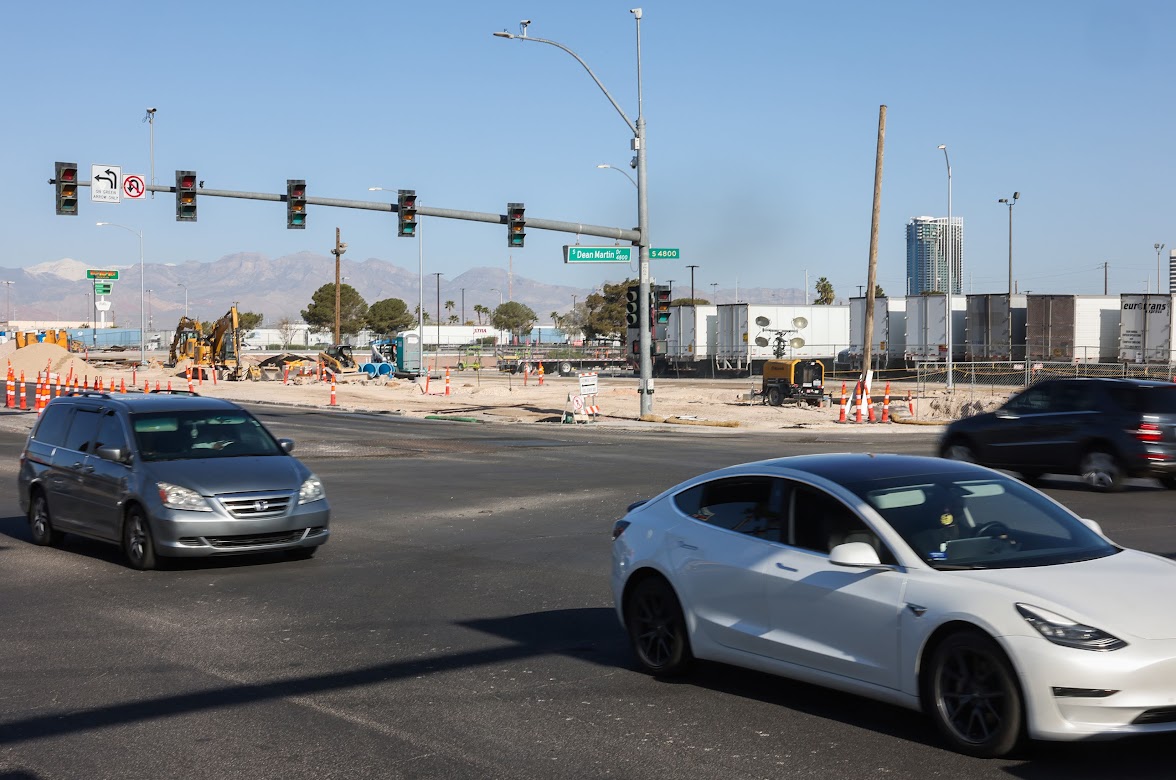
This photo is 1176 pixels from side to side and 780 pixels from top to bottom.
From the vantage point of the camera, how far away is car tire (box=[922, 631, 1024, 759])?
612cm

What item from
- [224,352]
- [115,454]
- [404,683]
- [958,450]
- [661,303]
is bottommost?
[404,683]

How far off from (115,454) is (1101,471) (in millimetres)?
13368

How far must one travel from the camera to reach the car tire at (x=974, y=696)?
20.1 feet

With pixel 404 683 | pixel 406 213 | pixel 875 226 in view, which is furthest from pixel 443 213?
pixel 404 683

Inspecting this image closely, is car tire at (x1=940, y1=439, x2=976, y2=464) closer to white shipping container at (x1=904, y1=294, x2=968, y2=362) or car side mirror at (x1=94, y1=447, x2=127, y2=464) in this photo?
car side mirror at (x1=94, y1=447, x2=127, y2=464)

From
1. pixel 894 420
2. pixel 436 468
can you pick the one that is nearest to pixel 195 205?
pixel 436 468

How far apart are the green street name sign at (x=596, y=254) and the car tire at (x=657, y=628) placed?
30378 millimetres

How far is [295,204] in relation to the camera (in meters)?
34.7

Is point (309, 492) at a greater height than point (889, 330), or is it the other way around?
point (889, 330)

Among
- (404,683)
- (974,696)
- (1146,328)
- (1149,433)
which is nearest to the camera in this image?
(974,696)

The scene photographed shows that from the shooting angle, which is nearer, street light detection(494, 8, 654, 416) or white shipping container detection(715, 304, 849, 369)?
street light detection(494, 8, 654, 416)

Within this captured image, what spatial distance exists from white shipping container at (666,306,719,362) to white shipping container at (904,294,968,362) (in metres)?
11.9

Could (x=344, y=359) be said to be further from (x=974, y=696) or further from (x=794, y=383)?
(x=974, y=696)

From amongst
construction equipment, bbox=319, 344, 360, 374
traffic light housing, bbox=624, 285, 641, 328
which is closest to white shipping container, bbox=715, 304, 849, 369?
construction equipment, bbox=319, 344, 360, 374
